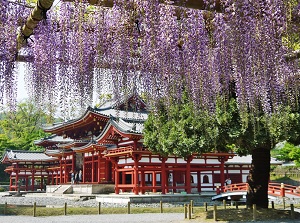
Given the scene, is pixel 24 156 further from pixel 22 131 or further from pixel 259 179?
pixel 259 179

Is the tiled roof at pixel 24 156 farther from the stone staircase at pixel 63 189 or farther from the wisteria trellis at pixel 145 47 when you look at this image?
the wisteria trellis at pixel 145 47

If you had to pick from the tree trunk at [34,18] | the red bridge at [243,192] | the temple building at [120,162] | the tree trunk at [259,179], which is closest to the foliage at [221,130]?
the tree trunk at [259,179]

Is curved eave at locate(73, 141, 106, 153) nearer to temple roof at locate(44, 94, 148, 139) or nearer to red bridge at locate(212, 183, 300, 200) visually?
temple roof at locate(44, 94, 148, 139)

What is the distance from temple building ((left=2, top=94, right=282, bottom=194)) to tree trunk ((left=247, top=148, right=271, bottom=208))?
544 cm

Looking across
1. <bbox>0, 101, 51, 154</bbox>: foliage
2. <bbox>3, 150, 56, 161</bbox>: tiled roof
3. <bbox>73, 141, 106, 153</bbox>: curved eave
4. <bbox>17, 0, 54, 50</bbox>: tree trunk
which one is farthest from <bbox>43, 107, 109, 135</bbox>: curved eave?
<bbox>17, 0, 54, 50</bbox>: tree trunk

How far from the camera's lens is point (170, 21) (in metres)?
4.90

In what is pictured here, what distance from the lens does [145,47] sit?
17.0 feet

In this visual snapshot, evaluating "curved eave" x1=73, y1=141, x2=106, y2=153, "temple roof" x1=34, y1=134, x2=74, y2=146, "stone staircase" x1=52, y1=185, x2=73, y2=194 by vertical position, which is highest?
"temple roof" x1=34, y1=134, x2=74, y2=146

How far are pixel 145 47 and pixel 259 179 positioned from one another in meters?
7.86

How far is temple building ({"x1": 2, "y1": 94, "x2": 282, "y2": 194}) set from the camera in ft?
66.5

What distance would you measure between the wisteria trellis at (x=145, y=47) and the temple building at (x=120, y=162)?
29.4 ft

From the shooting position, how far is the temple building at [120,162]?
20266mm

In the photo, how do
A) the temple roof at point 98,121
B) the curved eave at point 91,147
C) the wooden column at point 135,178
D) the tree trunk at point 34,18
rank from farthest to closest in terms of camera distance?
the curved eave at point 91,147, the temple roof at point 98,121, the wooden column at point 135,178, the tree trunk at point 34,18

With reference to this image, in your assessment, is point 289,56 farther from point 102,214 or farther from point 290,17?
point 102,214
